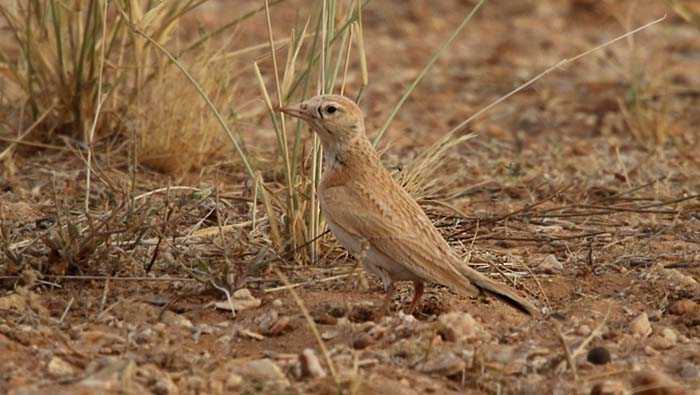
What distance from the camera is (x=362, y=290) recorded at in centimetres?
494

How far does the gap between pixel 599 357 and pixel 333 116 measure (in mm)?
1268

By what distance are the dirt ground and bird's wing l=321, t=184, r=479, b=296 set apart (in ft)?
0.54

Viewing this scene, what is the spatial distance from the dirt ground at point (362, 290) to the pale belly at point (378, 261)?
0.46 ft

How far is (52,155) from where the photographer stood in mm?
6625

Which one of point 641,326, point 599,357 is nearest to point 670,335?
point 641,326

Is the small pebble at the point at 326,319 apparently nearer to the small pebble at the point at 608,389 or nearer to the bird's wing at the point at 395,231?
the bird's wing at the point at 395,231

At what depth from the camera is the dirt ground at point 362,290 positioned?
4055 millimetres

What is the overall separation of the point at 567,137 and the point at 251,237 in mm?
3468

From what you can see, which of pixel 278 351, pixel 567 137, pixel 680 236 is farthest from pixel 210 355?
pixel 567 137

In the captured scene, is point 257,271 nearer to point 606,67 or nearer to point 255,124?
point 255,124

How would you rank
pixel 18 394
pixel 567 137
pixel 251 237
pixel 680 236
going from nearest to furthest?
1. pixel 18 394
2. pixel 251 237
3. pixel 680 236
4. pixel 567 137

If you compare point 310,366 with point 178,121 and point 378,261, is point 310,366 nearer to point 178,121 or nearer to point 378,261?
point 378,261

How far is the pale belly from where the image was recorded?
14.8 ft


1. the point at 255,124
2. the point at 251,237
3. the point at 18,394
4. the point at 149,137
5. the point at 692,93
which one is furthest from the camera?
the point at 692,93
